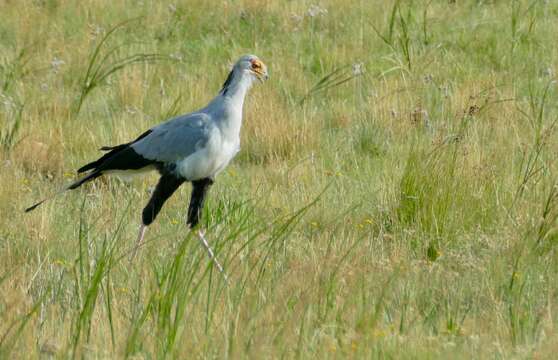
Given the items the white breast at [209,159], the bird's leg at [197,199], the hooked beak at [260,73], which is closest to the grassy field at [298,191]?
the bird's leg at [197,199]

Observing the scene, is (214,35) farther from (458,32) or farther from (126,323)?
(126,323)

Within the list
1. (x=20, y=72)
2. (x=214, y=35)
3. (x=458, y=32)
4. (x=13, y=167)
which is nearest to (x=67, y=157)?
(x=13, y=167)

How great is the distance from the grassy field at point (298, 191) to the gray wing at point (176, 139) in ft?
1.18

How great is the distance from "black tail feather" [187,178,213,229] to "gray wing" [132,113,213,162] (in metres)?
0.18

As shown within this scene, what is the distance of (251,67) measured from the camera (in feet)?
19.6

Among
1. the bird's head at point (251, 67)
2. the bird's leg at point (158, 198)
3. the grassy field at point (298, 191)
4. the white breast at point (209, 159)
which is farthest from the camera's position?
the bird's head at point (251, 67)

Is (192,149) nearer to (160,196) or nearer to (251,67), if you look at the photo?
(160,196)

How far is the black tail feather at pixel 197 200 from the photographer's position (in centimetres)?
582

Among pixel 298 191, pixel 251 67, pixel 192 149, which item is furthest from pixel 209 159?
pixel 298 191

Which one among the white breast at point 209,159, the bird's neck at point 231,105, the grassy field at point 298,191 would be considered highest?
the bird's neck at point 231,105

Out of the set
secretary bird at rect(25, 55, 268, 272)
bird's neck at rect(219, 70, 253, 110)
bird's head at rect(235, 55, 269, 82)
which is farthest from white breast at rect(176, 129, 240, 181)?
bird's head at rect(235, 55, 269, 82)

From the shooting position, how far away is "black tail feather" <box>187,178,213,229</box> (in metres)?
5.82

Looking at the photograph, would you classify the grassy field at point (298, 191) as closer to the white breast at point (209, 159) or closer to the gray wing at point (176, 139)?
the white breast at point (209, 159)

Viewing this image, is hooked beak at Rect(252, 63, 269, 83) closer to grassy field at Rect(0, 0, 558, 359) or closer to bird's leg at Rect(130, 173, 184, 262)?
grassy field at Rect(0, 0, 558, 359)
